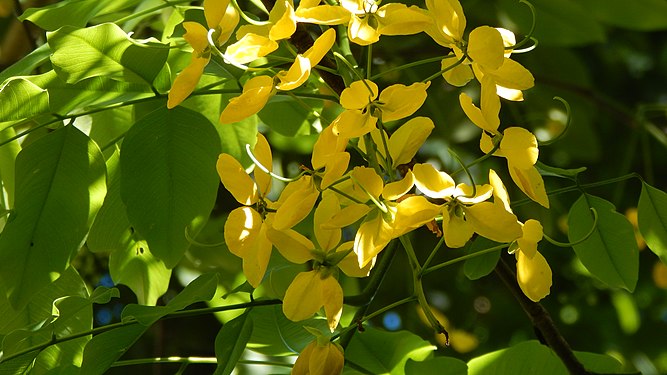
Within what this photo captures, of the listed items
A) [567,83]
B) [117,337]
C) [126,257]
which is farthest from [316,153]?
[567,83]

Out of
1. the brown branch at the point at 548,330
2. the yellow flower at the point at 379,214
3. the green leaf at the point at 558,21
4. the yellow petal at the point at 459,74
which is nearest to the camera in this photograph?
the yellow flower at the point at 379,214

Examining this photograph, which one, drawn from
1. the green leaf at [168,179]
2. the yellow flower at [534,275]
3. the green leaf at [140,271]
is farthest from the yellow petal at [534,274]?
the green leaf at [140,271]

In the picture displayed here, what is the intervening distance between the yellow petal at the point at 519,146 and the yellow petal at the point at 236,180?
0.44 ft

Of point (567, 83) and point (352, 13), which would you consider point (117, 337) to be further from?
point (567, 83)

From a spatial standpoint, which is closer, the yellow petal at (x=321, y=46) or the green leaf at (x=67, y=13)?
the yellow petal at (x=321, y=46)

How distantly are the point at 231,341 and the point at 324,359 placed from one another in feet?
0.27

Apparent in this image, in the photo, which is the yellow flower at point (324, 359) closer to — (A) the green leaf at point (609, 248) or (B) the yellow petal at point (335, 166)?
(B) the yellow petal at point (335, 166)

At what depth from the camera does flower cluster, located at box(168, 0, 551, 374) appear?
1.56 feet

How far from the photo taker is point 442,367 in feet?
1.95

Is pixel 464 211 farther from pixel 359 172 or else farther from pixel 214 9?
pixel 214 9

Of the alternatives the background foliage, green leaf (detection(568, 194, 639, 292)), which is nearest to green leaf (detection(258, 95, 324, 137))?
the background foliage

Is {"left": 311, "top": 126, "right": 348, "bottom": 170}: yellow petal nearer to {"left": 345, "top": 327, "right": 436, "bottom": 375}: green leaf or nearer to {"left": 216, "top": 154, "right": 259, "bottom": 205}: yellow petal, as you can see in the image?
{"left": 216, "top": 154, "right": 259, "bottom": 205}: yellow petal

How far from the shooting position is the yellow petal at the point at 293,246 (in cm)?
51

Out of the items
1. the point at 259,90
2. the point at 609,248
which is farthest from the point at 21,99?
the point at 609,248
